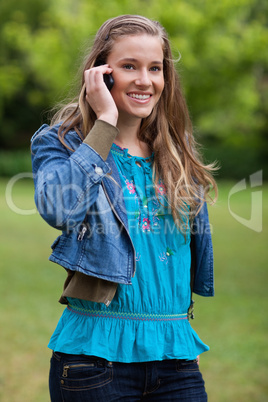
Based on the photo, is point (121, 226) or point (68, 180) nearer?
point (68, 180)

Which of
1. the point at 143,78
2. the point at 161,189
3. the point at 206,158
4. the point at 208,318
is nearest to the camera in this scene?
the point at 143,78

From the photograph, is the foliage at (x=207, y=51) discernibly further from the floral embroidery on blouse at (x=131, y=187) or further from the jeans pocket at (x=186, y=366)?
the jeans pocket at (x=186, y=366)

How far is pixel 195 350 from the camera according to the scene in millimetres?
2385

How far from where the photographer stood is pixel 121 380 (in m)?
2.19

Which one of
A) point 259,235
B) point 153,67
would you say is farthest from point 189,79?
Result: point 153,67

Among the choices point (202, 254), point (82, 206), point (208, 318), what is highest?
point (82, 206)

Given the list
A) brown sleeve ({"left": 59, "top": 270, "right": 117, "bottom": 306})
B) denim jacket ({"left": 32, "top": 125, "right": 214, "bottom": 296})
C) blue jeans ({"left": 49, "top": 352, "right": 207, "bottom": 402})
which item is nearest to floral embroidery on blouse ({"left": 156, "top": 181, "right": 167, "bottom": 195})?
denim jacket ({"left": 32, "top": 125, "right": 214, "bottom": 296})

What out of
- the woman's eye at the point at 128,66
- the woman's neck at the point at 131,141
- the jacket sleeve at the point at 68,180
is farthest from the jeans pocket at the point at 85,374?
the woman's eye at the point at 128,66

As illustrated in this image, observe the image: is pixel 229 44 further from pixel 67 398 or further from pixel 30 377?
pixel 67 398

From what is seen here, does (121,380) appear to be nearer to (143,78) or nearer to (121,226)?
(121,226)

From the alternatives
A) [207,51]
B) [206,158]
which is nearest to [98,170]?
[206,158]

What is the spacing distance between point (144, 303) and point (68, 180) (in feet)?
1.91

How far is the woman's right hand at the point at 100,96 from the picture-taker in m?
2.25

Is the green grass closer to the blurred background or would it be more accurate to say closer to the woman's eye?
the blurred background
